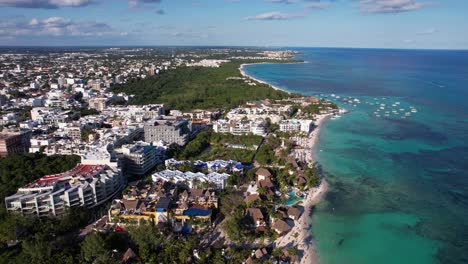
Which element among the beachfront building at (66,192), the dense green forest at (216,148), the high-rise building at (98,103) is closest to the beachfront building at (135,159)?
the beachfront building at (66,192)

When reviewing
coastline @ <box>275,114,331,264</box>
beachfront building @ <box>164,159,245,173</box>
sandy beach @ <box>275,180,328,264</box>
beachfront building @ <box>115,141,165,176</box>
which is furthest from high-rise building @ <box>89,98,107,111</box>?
sandy beach @ <box>275,180,328,264</box>

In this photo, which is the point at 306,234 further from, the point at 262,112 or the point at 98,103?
the point at 98,103

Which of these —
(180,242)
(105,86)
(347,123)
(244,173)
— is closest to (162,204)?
(180,242)

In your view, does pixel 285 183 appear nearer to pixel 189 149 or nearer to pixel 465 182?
pixel 189 149

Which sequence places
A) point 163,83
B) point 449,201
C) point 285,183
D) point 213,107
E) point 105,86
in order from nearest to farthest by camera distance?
1. point 449,201
2. point 285,183
3. point 213,107
4. point 105,86
5. point 163,83

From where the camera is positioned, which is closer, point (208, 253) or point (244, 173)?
point (208, 253)

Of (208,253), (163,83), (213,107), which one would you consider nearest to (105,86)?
(163,83)

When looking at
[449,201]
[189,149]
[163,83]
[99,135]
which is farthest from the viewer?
[163,83]

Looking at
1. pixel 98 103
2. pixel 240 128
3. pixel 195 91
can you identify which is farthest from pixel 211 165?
pixel 195 91

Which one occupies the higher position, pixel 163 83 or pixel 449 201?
pixel 163 83
